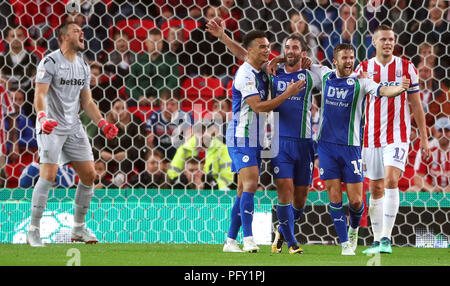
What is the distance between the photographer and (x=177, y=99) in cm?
936

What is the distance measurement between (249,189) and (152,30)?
12.9 ft

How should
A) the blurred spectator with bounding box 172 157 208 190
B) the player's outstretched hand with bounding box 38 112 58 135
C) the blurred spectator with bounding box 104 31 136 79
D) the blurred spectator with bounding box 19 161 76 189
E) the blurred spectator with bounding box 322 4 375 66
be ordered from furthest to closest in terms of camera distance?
the blurred spectator with bounding box 104 31 136 79 < the blurred spectator with bounding box 172 157 208 190 < the blurred spectator with bounding box 19 161 76 189 < the blurred spectator with bounding box 322 4 375 66 < the player's outstretched hand with bounding box 38 112 58 135

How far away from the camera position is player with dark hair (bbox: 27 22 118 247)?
6.70 meters

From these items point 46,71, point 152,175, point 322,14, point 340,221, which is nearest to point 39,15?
point 152,175

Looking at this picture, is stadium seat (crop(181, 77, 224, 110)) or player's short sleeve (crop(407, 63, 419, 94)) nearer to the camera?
player's short sleeve (crop(407, 63, 419, 94))

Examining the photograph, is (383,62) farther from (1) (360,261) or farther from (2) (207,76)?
(2) (207,76)

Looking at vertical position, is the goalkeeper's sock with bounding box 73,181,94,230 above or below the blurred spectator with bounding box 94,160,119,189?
below

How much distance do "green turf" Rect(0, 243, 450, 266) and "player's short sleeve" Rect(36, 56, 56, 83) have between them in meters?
1.28

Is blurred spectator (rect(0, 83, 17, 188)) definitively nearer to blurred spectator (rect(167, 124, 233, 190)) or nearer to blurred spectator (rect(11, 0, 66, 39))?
blurred spectator (rect(11, 0, 66, 39))

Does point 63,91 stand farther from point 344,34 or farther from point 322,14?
point 322,14

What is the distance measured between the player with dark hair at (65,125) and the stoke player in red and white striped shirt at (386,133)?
2047 millimetres

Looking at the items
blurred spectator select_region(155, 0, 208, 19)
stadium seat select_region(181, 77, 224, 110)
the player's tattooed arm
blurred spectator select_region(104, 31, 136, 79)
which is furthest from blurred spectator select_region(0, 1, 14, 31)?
the player's tattooed arm

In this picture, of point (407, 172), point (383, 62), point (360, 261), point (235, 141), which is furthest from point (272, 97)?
point (407, 172)

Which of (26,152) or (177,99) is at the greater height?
(177,99)
